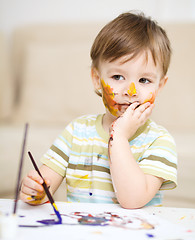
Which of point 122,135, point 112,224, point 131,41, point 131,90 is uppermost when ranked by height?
point 131,41

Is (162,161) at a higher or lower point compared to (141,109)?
lower

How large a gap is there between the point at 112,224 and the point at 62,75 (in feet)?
5.50

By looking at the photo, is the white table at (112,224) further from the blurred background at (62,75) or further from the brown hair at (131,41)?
the blurred background at (62,75)

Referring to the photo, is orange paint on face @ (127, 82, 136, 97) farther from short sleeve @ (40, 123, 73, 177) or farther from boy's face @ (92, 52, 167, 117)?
short sleeve @ (40, 123, 73, 177)

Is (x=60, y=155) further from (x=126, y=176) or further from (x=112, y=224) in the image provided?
(x=112, y=224)

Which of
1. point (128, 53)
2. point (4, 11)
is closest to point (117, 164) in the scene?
point (128, 53)

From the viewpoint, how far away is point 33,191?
77cm

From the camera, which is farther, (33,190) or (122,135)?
(122,135)

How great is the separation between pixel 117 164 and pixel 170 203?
0.89 meters

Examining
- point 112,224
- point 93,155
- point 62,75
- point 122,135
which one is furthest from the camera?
point 62,75

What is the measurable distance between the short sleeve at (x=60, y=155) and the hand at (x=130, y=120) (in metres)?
0.18

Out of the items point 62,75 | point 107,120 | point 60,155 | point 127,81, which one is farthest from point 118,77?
point 62,75

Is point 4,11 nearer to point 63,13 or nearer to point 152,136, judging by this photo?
point 63,13

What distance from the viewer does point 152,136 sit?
971mm
